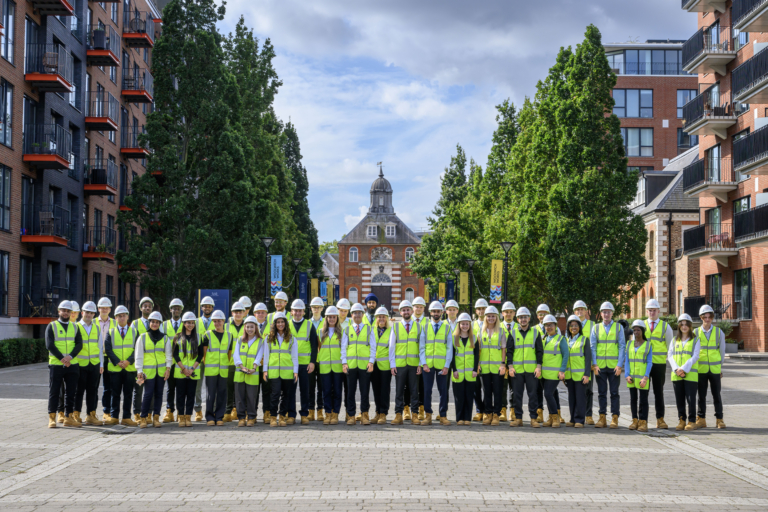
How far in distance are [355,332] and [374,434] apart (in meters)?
2.09

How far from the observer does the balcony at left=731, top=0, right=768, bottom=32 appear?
29.7 metres

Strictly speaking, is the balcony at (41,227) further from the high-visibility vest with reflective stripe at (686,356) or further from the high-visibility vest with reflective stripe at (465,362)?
the high-visibility vest with reflective stripe at (686,356)

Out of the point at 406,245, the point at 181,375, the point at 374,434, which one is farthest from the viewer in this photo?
the point at 406,245

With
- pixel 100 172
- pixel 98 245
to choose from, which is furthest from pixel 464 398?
pixel 100 172

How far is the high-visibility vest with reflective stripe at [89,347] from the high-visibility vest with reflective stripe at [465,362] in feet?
19.1

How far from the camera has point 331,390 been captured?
540 inches

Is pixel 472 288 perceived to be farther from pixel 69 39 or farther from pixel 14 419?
pixel 14 419

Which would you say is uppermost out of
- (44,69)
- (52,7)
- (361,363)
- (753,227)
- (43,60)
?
(52,7)

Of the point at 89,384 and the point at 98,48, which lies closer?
the point at 89,384

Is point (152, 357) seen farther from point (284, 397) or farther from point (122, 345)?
point (284, 397)

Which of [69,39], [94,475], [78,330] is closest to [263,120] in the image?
[69,39]

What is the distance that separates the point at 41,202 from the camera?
108ft

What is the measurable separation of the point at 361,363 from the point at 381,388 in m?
0.56

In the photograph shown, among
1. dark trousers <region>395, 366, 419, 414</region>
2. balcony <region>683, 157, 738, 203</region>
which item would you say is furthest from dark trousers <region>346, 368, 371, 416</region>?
balcony <region>683, 157, 738, 203</region>
